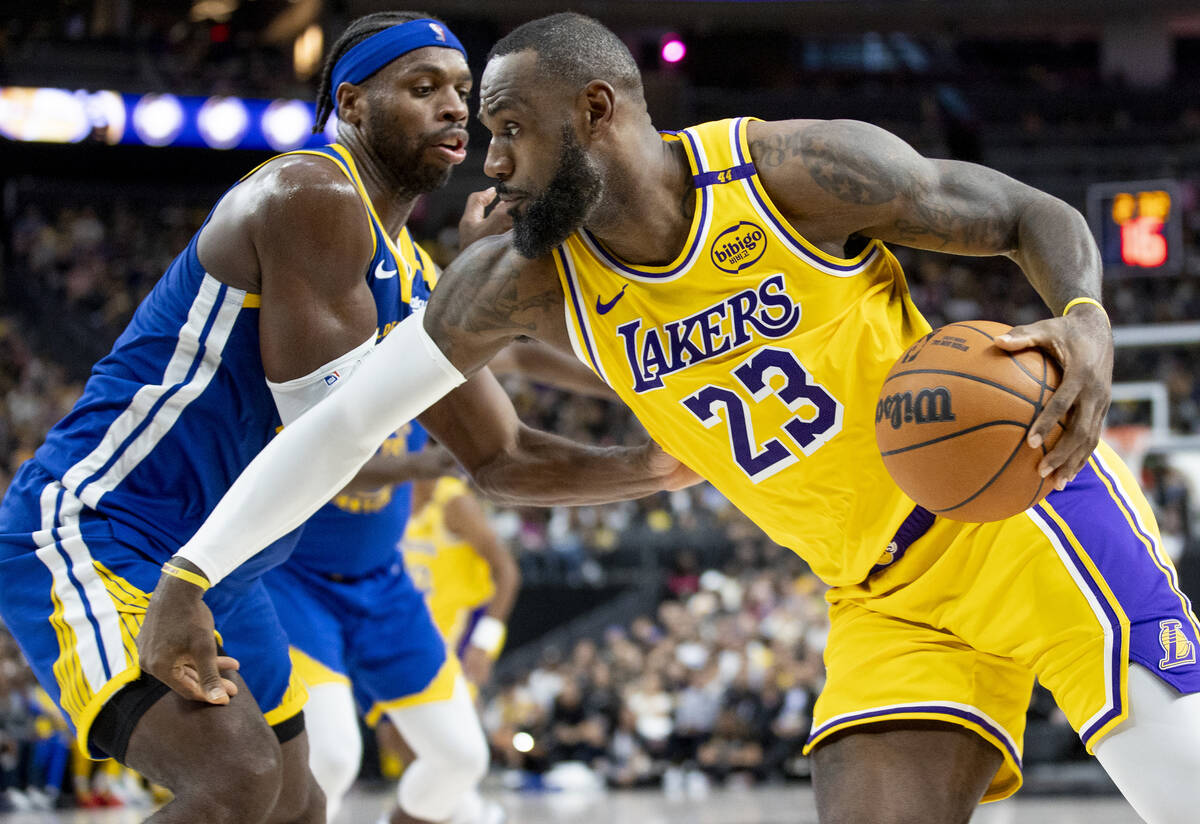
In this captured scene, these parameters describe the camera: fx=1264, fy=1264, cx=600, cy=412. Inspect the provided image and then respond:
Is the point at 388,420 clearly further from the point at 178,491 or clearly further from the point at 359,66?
the point at 359,66

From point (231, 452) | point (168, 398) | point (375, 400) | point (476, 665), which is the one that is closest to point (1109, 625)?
point (375, 400)

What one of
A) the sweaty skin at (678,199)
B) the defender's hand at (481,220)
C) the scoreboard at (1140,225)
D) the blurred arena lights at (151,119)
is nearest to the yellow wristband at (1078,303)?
the sweaty skin at (678,199)

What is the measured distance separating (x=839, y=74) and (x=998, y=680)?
26442mm

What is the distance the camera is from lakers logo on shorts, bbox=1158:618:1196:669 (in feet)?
A: 8.79

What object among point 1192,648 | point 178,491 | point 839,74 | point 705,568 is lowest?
point 705,568

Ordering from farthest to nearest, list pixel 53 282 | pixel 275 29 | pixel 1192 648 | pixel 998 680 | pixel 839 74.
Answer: pixel 839 74 < pixel 275 29 < pixel 53 282 < pixel 998 680 < pixel 1192 648

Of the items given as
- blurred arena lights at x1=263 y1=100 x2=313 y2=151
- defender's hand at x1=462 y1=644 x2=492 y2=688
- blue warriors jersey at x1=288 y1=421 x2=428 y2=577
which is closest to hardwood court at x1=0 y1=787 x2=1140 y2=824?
defender's hand at x1=462 y1=644 x2=492 y2=688

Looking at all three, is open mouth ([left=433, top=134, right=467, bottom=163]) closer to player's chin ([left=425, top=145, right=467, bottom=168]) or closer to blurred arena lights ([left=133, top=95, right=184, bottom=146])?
player's chin ([left=425, top=145, right=467, bottom=168])

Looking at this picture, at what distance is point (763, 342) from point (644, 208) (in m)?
0.42

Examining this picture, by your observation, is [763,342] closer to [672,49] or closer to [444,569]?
[444,569]

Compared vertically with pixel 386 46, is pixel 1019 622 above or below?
below

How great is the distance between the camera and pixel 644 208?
2961 millimetres

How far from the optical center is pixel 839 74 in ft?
91.2

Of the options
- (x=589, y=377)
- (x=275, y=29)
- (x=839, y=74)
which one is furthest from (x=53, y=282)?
(x=589, y=377)
